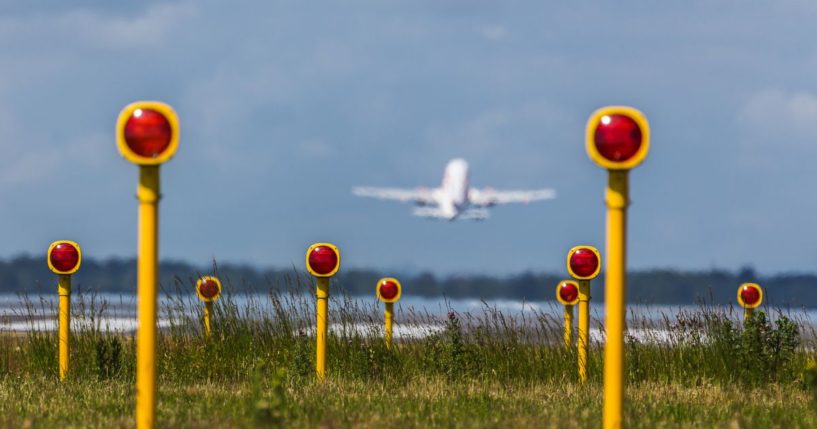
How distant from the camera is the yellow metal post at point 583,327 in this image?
12370 millimetres

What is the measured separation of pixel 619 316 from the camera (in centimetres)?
636

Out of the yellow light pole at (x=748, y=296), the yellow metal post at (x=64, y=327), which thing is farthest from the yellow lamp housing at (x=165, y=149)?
the yellow light pole at (x=748, y=296)

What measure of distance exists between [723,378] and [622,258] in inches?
256

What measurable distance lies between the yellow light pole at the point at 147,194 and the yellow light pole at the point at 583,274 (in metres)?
6.20

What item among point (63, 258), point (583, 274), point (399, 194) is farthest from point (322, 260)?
point (399, 194)

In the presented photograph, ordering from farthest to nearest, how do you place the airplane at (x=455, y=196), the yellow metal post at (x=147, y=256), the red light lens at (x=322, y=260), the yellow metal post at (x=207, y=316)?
1. the airplane at (x=455, y=196)
2. the yellow metal post at (x=207, y=316)
3. the red light lens at (x=322, y=260)
4. the yellow metal post at (x=147, y=256)

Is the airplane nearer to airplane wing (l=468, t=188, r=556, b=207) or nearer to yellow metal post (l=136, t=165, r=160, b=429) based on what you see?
airplane wing (l=468, t=188, r=556, b=207)

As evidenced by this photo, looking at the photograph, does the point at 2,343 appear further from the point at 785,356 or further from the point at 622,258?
the point at 622,258

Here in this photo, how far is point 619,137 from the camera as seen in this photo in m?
6.18

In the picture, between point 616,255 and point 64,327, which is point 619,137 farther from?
point 64,327

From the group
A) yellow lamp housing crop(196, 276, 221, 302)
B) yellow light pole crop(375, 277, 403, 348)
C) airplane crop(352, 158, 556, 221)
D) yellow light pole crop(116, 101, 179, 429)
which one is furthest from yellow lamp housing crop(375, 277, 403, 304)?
airplane crop(352, 158, 556, 221)

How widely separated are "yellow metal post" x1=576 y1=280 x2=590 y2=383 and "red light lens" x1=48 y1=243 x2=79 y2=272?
537 centimetres

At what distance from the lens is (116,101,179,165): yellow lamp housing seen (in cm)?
639

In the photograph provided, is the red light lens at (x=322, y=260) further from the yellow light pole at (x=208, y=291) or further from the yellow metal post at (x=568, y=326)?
the yellow metal post at (x=568, y=326)
